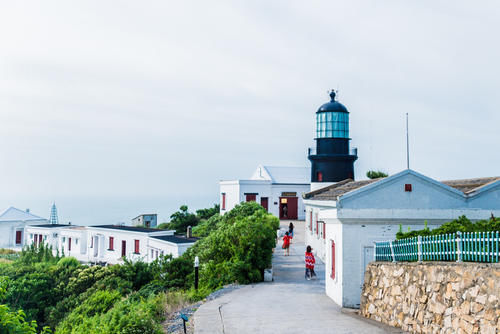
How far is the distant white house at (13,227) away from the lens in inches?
2297

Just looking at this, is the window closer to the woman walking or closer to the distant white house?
the distant white house

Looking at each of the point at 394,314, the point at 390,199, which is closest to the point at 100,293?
the point at 390,199

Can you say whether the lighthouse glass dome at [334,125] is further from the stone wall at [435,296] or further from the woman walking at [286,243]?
the stone wall at [435,296]

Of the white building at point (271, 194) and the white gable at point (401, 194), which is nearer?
the white gable at point (401, 194)

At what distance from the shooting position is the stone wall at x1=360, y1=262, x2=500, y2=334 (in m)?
7.45

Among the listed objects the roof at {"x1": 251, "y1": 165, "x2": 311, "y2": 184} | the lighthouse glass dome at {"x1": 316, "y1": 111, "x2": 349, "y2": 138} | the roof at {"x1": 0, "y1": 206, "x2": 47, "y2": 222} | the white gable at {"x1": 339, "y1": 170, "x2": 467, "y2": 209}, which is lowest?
the roof at {"x1": 0, "y1": 206, "x2": 47, "y2": 222}

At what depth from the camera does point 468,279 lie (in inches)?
315

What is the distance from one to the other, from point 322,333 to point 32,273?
88.6ft

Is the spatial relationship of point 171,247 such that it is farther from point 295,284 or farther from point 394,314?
point 394,314

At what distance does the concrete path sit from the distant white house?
51230mm

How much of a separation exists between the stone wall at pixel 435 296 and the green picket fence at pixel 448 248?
0.27 m

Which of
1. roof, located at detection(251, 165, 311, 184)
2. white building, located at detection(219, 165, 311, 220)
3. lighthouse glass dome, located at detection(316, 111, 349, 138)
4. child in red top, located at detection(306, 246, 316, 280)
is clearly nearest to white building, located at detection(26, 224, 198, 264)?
white building, located at detection(219, 165, 311, 220)

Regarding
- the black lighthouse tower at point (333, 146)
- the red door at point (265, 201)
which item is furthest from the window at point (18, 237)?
the black lighthouse tower at point (333, 146)

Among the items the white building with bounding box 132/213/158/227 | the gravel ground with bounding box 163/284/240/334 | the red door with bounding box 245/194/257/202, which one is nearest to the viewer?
the gravel ground with bounding box 163/284/240/334
